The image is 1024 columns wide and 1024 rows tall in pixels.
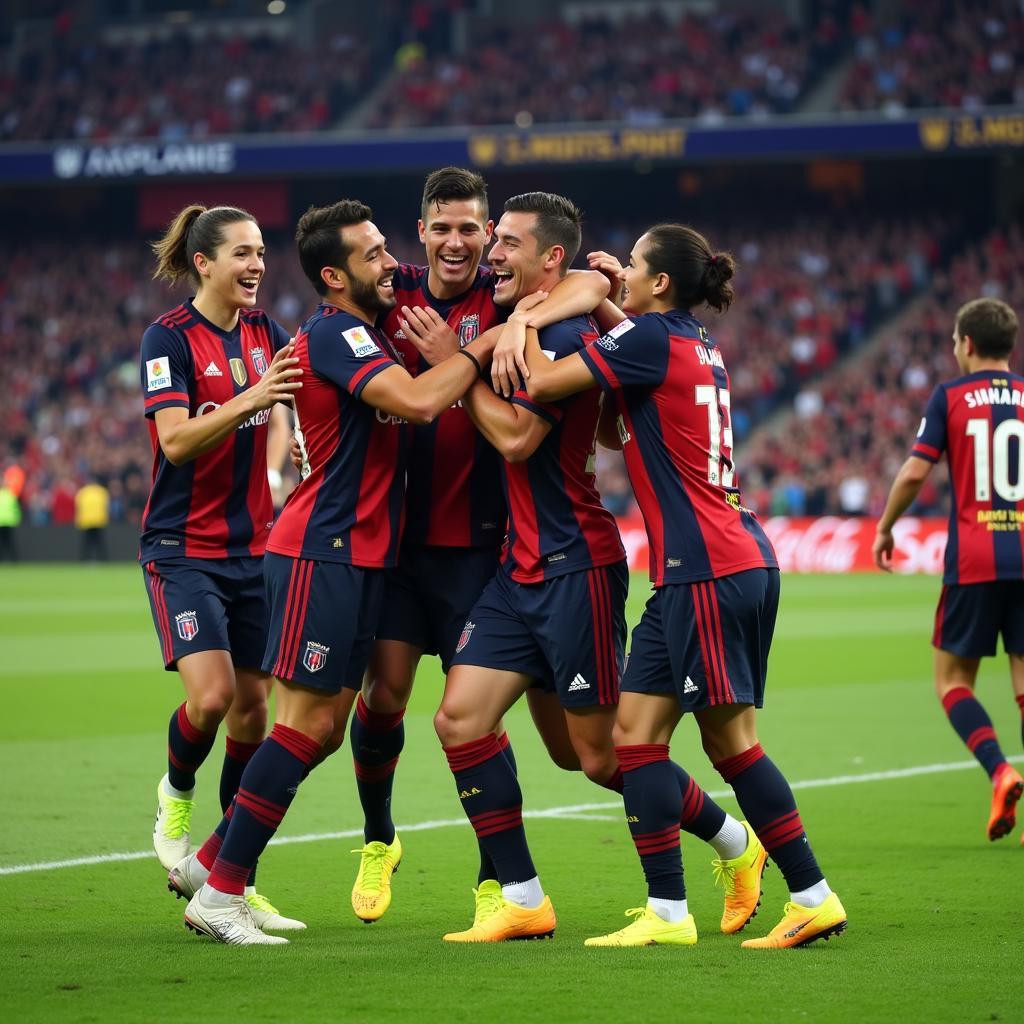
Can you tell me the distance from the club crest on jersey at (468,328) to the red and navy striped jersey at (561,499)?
1.28 ft

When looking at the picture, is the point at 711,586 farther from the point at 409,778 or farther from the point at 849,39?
the point at 849,39

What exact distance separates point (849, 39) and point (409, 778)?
31.8 meters

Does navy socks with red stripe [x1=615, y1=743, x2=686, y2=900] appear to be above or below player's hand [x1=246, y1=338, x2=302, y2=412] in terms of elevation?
below

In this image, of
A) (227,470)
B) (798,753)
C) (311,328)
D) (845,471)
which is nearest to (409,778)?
(798,753)

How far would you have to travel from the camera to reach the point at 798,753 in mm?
10383

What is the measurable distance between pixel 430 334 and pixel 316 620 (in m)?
1.02

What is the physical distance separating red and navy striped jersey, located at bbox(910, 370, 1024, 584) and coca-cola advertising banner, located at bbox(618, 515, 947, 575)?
20.2 metres

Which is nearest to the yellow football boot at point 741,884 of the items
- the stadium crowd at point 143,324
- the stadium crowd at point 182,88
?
the stadium crowd at point 143,324

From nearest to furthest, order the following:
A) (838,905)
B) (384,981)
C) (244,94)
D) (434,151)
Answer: (384,981) < (838,905) < (434,151) < (244,94)

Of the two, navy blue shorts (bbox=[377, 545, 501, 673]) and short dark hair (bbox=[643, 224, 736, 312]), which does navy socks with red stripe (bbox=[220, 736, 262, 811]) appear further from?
short dark hair (bbox=[643, 224, 736, 312])

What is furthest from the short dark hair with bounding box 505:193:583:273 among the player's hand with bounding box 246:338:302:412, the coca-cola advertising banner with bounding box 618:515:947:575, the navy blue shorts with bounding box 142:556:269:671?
the coca-cola advertising banner with bounding box 618:515:947:575

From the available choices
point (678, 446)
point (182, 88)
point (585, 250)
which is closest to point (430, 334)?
point (678, 446)

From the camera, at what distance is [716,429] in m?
5.59

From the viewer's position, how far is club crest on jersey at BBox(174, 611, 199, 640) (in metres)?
6.29
